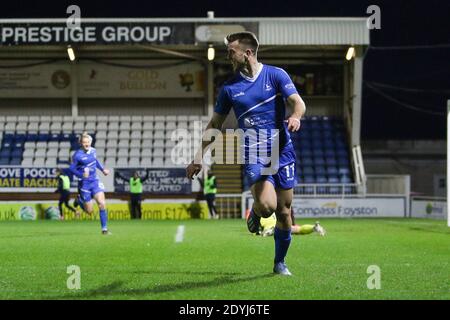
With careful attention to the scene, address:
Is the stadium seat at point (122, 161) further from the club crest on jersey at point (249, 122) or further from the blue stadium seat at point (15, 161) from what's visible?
the club crest on jersey at point (249, 122)

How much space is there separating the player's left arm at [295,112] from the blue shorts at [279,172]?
57cm

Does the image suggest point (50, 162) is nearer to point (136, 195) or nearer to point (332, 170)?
point (136, 195)

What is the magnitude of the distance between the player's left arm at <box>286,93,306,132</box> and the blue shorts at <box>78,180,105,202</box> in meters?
10.0

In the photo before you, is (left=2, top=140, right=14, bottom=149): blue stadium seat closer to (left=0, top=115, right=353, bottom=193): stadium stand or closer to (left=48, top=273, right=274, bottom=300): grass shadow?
(left=0, top=115, right=353, bottom=193): stadium stand

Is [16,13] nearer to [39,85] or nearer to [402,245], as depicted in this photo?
[39,85]

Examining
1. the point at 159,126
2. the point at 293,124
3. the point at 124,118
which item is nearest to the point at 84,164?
the point at 293,124

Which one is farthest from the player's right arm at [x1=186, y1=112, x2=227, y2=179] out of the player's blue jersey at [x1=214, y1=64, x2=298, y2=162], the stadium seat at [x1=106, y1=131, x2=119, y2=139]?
the stadium seat at [x1=106, y1=131, x2=119, y2=139]

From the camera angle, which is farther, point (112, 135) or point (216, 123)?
point (112, 135)

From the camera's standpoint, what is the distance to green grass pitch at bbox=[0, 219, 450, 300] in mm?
6977

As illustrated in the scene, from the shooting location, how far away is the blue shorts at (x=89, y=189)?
1739cm

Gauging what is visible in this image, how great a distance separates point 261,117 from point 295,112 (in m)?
0.51

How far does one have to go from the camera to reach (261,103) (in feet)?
26.5

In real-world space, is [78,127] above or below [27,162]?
above

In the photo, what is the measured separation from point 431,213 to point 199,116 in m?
11.0
